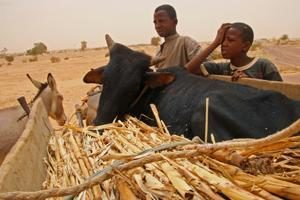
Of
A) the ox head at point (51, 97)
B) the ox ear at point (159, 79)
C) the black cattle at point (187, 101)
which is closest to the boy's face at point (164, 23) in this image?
the black cattle at point (187, 101)

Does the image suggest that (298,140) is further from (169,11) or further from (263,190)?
(169,11)

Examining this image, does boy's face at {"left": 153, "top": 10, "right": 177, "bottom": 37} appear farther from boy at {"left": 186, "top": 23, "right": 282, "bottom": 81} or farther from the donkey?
the donkey

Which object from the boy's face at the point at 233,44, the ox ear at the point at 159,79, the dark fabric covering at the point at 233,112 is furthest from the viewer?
the boy's face at the point at 233,44

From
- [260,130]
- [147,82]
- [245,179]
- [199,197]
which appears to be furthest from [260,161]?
[147,82]

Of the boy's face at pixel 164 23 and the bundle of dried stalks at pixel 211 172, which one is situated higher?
the boy's face at pixel 164 23

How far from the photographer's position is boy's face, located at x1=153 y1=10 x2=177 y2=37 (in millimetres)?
5211

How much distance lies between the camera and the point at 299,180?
1.60 metres

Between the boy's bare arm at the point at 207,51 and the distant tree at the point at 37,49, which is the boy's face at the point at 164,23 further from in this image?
the distant tree at the point at 37,49

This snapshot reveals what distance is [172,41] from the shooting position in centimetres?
528

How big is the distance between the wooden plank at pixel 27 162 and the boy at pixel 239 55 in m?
1.59

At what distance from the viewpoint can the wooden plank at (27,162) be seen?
2301 millimetres

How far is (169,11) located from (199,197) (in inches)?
154

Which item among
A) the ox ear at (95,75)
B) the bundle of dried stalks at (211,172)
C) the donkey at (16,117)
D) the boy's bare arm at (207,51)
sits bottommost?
the donkey at (16,117)

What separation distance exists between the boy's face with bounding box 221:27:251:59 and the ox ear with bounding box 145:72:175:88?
70cm
